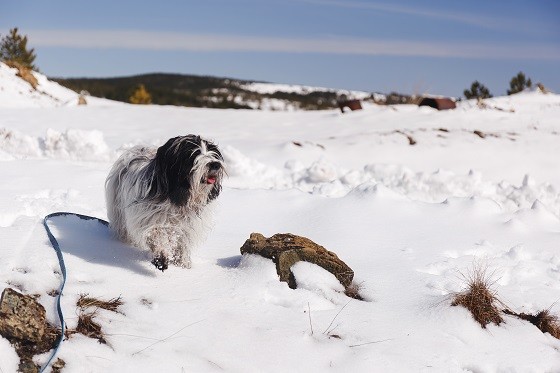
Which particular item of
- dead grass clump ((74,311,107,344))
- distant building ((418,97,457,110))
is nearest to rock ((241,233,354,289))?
dead grass clump ((74,311,107,344))

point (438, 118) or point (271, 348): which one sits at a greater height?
point (438, 118)

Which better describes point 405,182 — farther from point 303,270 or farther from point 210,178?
point 210,178

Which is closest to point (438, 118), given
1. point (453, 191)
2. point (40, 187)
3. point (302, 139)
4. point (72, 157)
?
point (302, 139)

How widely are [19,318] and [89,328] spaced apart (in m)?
0.40

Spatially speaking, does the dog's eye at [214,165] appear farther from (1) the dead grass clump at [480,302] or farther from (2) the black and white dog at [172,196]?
(1) the dead grass clump at [480,302]

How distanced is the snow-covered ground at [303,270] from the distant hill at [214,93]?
208 ft

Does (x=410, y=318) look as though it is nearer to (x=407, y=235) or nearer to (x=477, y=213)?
(x=407, y=235)

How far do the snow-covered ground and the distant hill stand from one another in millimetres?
63548

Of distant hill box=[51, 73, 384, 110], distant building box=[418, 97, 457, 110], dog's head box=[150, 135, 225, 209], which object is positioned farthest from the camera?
distant hill box=[51, 73, 384, 110]

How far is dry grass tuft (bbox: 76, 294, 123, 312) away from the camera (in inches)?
145

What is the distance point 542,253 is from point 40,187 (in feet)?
16.8

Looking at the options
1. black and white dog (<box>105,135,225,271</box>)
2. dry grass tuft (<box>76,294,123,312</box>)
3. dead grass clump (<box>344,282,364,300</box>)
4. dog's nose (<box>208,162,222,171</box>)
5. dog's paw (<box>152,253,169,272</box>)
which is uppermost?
dog's nose (<box>208,162,222,171</box>)

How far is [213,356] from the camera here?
344 cm

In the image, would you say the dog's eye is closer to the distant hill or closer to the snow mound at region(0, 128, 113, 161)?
the snow mound at region(0, 128, 113, 161)
